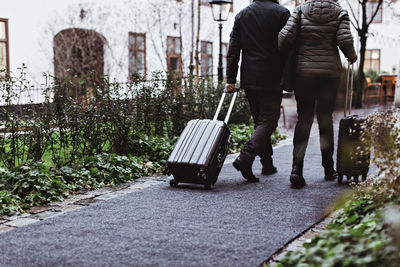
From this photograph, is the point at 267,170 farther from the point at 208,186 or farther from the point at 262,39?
the point at 262,39

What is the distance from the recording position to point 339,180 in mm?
5746

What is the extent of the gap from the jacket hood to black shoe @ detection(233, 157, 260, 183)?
1.57 m

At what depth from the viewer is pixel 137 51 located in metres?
19.8

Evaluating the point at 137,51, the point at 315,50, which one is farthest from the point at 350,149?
the point at 137,51

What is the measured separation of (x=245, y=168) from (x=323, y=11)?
5.68 feet

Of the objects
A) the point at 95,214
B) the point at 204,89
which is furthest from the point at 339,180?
the point at 204,89

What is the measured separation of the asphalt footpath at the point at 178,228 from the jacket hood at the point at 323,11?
1.67 m

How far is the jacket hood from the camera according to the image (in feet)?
17.4

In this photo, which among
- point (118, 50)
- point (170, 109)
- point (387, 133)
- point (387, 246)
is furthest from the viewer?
point (118, 50)

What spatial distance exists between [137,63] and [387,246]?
17.9 metres

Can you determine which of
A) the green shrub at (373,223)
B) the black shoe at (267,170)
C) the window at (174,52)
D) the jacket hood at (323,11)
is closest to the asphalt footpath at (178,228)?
the green shrub at (373,223)

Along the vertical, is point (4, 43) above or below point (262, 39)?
above

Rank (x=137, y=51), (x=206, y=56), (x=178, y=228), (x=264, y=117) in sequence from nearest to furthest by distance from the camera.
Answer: (x=178, y=228) < (x=264, y=117) < (x=137, y=51) < (x=206, y=56)

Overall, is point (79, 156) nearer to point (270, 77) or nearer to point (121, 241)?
point (270, 77)
